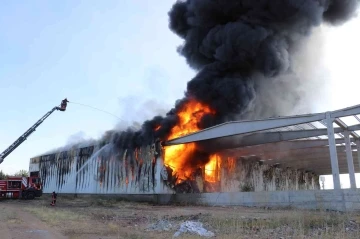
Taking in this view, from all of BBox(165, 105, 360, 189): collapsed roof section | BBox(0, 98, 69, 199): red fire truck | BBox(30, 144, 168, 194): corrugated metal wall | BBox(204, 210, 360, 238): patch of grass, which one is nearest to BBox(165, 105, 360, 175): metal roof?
BBox(165, 105, 360, 189): collapsed roof section

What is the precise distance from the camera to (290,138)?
83.4ft

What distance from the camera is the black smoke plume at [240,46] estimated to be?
26.6 m

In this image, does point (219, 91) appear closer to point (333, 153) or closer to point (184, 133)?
point (184, 133)

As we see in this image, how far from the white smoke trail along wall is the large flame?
1021 millimetres

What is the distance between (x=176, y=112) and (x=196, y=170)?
17.7 feet

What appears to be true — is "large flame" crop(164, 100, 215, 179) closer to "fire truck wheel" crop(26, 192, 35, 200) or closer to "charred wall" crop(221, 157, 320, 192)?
"charred wall" crop(221, 157, 320, 192)

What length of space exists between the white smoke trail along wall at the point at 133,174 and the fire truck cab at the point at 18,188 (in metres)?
4.96

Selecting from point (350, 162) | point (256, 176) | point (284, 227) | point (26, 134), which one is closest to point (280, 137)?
point (350, 162)

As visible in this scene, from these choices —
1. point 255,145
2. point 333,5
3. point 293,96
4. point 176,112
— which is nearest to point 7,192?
point 176,112

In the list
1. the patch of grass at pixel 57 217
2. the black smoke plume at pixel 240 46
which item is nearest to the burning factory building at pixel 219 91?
the black smoke plume at pixel 240 46

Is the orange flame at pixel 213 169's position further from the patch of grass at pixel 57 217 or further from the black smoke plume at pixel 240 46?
the patch of grass at pixel 57 217

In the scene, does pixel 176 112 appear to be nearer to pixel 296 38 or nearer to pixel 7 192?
pixel 296 38

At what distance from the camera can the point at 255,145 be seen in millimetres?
28828

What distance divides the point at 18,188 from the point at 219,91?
2224 centimetres
